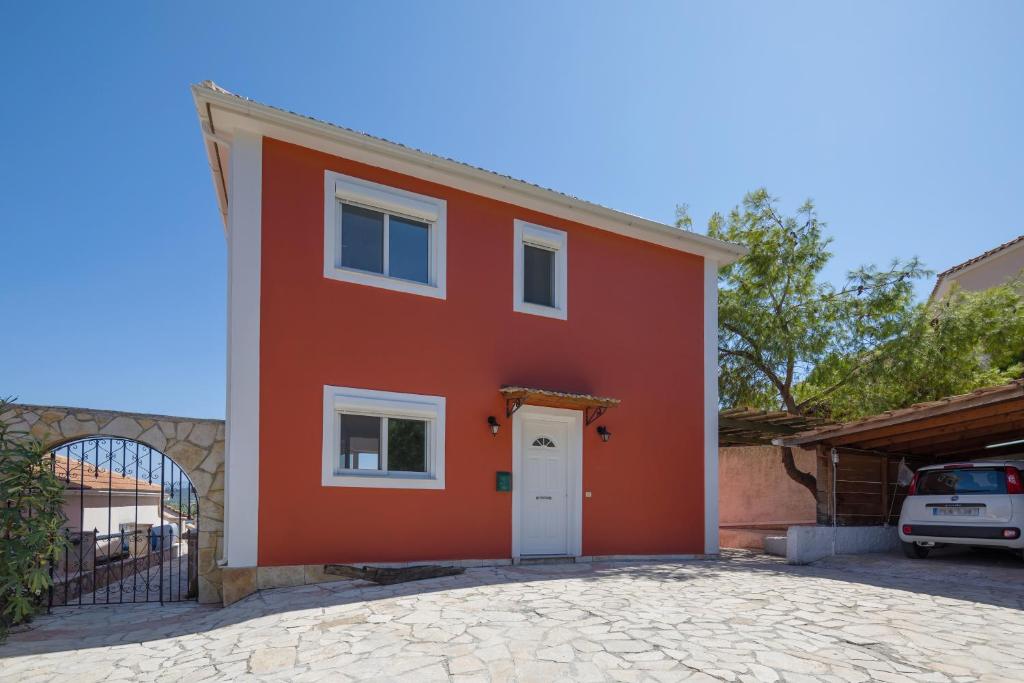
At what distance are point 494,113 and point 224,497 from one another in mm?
8246

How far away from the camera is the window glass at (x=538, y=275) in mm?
10781

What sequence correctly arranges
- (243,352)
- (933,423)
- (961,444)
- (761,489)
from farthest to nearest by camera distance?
(761,489) → (961,444) → (933,423) → (243,352)

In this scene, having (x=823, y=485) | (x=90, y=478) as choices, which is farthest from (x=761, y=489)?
(x=90, y=478)

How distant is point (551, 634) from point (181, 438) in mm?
5476

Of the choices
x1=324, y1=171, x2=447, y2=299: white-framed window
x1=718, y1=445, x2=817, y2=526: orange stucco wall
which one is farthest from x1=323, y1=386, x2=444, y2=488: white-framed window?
x1=718, y1=445, x2=817, y2=526: orange stucco wall

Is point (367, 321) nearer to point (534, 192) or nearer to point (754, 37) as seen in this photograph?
point (534, 192)

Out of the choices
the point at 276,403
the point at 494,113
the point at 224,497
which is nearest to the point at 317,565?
the point at 224,497

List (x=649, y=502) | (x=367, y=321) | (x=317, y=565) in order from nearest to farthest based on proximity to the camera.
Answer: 1. (x=317, y=565)
2. (x=367, y=321)
3. (x=649, y=502)

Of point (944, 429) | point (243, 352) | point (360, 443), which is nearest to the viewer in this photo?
point (243, 352)

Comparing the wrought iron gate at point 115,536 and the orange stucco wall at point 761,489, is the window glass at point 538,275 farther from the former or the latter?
the orange stucco wall at point 761,489

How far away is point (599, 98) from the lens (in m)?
12.2

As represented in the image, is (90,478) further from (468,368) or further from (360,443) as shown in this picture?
(468,368)

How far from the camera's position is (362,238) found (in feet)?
30.7

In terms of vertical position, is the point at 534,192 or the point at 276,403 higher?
the point at 534,192
